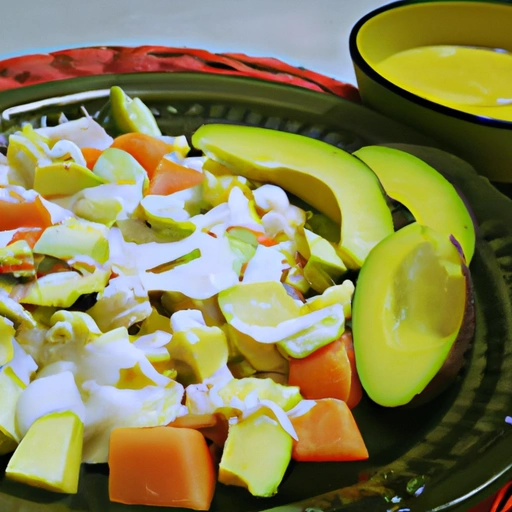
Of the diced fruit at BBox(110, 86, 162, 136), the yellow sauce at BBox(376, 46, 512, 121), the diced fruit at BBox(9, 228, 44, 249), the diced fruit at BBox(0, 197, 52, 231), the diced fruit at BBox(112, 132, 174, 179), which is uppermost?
the yellow sauce at BBox(376, 46, 512, 121)

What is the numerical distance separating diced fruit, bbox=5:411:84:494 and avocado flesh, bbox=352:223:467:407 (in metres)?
0.27

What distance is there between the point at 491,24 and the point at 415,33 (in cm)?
14

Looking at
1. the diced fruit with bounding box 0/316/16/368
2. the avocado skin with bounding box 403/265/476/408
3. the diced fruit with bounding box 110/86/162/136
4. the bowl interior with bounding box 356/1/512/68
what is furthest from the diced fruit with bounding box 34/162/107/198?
the bowl interior with bounding box 356/1/512/68

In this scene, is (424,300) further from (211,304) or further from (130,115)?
(130,115)

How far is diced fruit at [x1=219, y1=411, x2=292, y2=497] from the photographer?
549 millimetres

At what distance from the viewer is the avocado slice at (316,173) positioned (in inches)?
28.9

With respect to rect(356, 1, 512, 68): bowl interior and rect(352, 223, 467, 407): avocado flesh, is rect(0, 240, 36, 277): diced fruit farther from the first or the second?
rect(356, 1, 512, 68): bowl interior

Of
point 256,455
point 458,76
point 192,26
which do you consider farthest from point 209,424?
point 192,26

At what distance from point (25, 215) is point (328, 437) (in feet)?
1.36

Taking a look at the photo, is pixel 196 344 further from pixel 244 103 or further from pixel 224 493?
pixel 244 103

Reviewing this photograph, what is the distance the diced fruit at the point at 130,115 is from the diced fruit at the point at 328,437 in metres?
0.48

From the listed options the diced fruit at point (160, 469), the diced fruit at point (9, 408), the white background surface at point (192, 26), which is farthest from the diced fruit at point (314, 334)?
the white background surface at point (192, 26)

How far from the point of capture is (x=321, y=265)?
0.70m

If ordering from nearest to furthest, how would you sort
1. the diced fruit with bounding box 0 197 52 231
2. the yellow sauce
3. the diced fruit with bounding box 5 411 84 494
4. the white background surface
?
1. the diced fruit with bounding box 5 411 84 494
2. the diced fruit with bounding box 0 197 52 231
3. the yellow sauce
4. the white background surface
